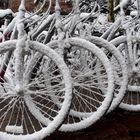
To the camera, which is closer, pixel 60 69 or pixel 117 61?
pixel 60 69

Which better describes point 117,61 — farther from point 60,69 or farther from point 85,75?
point 60,69

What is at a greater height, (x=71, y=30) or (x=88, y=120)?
(x=71, y=30)

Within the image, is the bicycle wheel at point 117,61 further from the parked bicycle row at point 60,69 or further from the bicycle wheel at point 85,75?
the bicycle wheel at point 85,75

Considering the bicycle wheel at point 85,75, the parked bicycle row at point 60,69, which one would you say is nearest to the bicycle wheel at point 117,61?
the parked bicycle row at point 60,69

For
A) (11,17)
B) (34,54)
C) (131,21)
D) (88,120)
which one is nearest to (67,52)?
(34,54)

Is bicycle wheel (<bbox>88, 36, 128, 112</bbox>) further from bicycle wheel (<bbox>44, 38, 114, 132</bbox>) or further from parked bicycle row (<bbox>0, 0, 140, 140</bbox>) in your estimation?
bicycle wheel (<bbox>44, 38, 114, 132</bbox>)

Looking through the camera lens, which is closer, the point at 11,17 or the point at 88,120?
the point at 88,120

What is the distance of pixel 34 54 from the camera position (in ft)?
16.3

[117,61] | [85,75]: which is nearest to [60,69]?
[85,75]

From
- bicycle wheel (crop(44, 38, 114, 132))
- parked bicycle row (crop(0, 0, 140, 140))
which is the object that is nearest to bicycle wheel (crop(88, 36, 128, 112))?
parked bicycle row (crop(0, 0, 140, 140))

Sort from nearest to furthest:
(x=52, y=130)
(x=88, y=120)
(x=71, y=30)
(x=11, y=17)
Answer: (x=52, y=130) < (x=88, y=120) < (x=71, y=30) < (x=11, y=17)

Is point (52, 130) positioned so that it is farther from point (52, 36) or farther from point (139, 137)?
point (52, 36)

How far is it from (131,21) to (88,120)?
64.5 inches

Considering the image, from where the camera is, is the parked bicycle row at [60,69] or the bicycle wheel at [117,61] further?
the bicycle wheel at [117,61]
